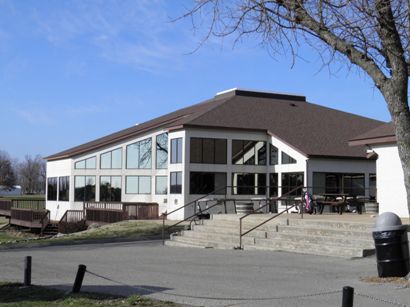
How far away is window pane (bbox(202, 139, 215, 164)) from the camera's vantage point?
3601 centimetres

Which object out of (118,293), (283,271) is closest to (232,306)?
(118,293)

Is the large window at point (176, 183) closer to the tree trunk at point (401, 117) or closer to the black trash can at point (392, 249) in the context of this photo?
the black trash can at point (392, 249)

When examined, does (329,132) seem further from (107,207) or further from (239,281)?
(239,281)

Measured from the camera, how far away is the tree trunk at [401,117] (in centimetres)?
1048

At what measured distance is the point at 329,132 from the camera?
128 ft

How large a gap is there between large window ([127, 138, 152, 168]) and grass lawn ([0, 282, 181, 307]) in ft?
98.6

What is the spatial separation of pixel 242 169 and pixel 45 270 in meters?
24.3

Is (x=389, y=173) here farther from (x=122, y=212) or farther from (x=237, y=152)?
(x=122, y=212)

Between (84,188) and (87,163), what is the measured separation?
6.10ft

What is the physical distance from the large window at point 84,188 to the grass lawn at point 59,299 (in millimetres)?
32460

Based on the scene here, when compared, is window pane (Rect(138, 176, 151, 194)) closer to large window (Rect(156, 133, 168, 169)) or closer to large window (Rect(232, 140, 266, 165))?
large window (Rect(156, 133, 168, 169))

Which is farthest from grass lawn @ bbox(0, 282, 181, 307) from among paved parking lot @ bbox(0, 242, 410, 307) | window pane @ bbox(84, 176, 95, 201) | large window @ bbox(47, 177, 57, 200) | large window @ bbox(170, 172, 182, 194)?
large window @ bbox(47, 177, 57, 200)

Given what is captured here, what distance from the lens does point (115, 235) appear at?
80.1 feet

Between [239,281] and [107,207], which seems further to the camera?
[107,207]
